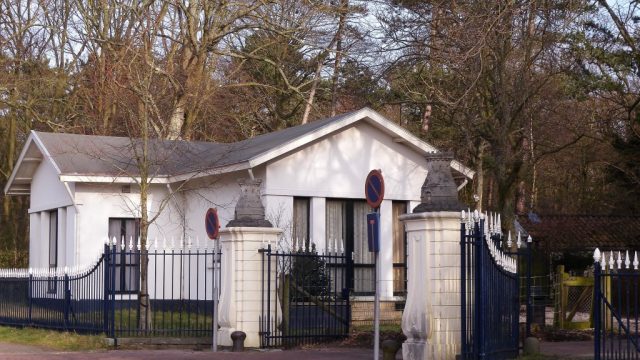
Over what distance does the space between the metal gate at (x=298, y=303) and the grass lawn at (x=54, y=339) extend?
3159 millimetres

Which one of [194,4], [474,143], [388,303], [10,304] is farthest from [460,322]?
[194,4]

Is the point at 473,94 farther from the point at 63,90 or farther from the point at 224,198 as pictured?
the point at 63,90

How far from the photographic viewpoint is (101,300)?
767 inches

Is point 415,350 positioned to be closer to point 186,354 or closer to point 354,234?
point 186,354

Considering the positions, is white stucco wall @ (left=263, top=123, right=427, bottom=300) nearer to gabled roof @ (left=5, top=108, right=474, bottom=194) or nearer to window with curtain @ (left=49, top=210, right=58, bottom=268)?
gabled roof @ (left=5, top=108, right=474, bottom=194)

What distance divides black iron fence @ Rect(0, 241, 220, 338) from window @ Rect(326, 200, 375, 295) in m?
3.18

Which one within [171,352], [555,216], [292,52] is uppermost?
[292,52]

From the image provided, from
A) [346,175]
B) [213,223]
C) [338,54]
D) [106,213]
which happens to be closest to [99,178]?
[106,213]

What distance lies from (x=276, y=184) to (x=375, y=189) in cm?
1102

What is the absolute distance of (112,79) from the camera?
26906mm

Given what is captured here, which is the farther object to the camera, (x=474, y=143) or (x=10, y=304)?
(x=474, y=143)

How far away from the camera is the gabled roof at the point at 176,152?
953 inches

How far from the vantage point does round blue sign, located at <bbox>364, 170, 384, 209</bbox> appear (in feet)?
44.1

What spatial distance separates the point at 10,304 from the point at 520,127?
14.0 m
